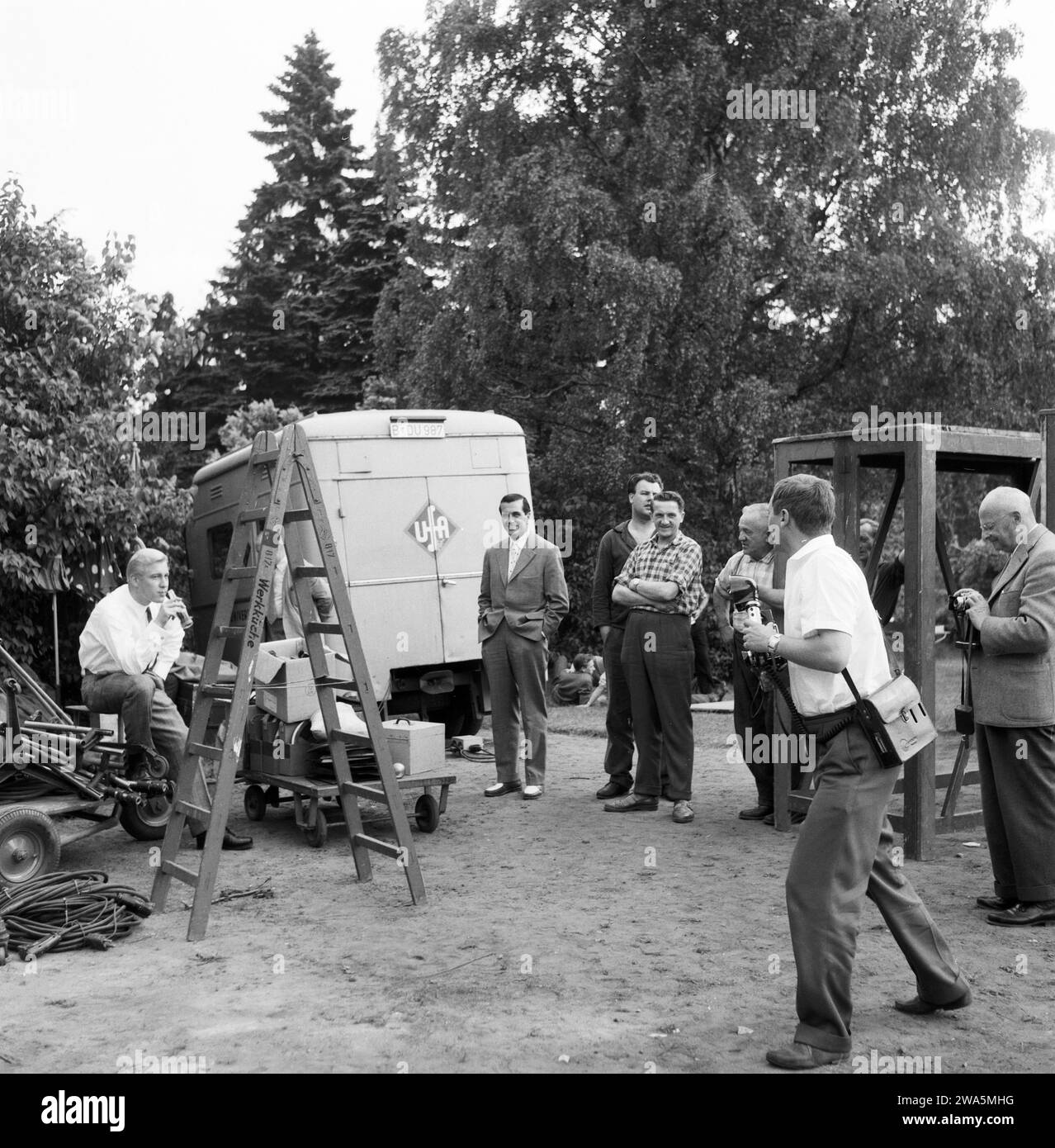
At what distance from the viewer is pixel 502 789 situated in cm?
914

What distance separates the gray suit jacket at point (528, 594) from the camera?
8.84 metres

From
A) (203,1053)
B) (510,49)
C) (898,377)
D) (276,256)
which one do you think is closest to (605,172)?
(510,49)

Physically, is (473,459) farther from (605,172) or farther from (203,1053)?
(605,172)

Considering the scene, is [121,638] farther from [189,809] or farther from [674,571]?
[674,571]

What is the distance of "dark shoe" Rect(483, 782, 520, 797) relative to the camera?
910 centimetres

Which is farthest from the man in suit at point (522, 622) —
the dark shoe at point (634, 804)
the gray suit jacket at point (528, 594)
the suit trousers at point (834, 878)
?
the suit trousers at point (834, 878)

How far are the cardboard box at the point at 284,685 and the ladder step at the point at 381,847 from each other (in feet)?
4.21

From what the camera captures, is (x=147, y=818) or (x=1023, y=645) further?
(x=147, y=818)

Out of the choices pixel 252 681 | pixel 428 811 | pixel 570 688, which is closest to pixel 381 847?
pixel 252 681

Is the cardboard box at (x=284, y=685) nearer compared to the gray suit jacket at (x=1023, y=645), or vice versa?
the gray suit jacket at (x=1023, y=645)

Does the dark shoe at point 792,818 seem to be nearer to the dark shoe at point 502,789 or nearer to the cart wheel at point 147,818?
the dark shoe at point 502,789

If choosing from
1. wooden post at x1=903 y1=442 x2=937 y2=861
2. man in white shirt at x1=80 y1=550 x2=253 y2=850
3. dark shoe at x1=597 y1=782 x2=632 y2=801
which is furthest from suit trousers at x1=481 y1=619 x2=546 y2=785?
wooden post at x1=903 y1=442 x2=937 y2=861

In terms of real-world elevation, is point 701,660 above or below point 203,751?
above

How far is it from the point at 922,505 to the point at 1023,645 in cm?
134
